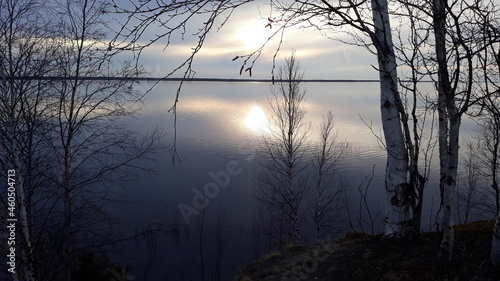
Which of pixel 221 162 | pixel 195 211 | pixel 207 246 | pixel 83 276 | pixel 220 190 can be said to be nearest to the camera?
pixel 83 276

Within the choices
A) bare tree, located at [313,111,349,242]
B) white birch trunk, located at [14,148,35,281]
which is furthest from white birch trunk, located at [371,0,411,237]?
bare tree, located at [313,111,349,242]

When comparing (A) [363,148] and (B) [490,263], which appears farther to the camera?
(A) [363,148]

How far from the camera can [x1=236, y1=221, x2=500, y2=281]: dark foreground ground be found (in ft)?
10.8

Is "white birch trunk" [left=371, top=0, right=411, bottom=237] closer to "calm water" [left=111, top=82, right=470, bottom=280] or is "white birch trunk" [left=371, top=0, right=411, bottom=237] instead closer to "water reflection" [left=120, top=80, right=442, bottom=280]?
"calm water" [left=111, top=82, right=470, bottom=280]

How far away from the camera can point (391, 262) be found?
3.77 m

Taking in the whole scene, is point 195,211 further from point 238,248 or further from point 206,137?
point 206,137

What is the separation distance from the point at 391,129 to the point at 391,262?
1640 mm

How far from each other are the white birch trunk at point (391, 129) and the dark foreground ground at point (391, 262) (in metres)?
0.32

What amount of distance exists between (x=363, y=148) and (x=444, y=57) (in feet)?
80.3

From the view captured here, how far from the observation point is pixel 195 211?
18.6 metres

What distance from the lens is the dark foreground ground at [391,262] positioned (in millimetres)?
3291

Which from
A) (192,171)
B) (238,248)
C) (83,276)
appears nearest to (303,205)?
(238,248)

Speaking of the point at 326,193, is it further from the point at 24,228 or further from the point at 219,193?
the point at 24,228

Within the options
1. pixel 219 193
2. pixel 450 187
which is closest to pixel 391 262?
pixel 450 187
